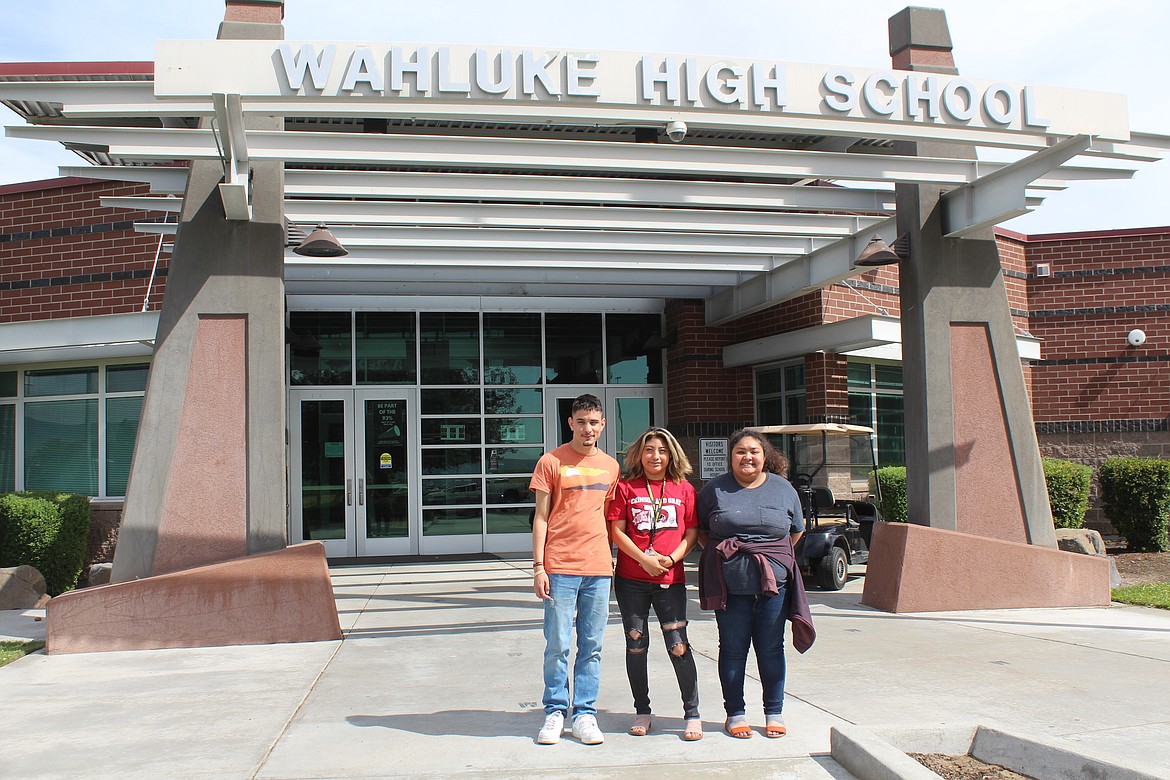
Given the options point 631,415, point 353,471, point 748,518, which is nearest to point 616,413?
point 631,415

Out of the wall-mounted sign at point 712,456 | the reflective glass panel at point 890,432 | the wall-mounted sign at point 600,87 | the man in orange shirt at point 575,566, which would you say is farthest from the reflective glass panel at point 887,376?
the man in orange shirt at point 575,566

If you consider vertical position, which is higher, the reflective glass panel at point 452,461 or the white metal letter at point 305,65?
the white metal letter at point 305,65

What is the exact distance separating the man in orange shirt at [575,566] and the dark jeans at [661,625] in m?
0.13

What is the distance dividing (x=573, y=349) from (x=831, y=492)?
5.44 metres

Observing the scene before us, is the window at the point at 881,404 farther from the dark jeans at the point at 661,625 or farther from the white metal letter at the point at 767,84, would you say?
the dark jeans at the point at 661,625

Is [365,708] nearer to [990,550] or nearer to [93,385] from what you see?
[990,550]

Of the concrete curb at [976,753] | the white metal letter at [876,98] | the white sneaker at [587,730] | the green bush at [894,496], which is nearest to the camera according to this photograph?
the concrete curb at [976,753]

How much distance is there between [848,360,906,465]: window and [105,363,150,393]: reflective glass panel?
9718mm

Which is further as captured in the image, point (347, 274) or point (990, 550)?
point (347, 274)

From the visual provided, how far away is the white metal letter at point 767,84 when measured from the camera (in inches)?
305

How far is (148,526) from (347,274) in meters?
5.84

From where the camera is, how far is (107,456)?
13.5 m

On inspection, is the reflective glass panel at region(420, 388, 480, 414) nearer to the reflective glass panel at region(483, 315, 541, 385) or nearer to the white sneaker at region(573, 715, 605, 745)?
the reflective glass panel at region(483, 315, 541, 385)

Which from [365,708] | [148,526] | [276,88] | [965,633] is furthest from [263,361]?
[965,633]
